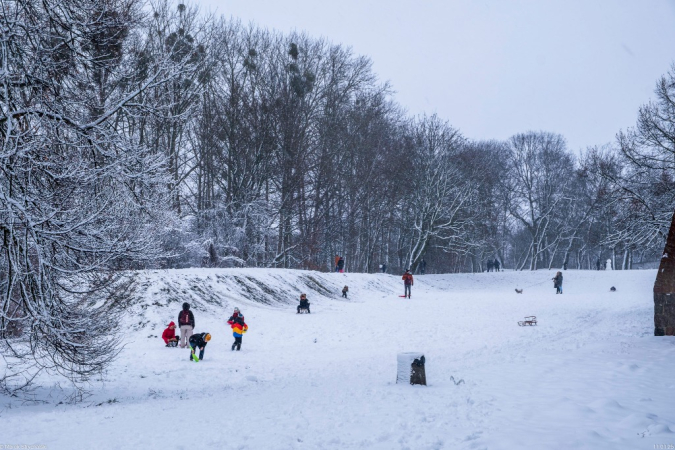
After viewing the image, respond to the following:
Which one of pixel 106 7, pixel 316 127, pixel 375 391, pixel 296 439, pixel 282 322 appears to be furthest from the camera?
pixel 316 127

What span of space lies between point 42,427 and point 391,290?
29.0m

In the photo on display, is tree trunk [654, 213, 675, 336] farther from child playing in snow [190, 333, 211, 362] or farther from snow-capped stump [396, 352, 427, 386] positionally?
child playing in snow [190, 333, 211, 362]

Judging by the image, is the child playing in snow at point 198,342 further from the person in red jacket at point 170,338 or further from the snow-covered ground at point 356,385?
the person in red jacket at point 170,338

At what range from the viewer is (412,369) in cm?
1046

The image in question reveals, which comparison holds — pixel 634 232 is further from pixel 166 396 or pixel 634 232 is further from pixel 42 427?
pixel 42 427

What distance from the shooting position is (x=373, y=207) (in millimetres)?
44438

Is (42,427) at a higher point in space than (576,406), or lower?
lower

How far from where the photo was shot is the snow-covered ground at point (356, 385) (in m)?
7.04

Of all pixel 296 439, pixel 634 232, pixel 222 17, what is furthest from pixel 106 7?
pixel 222 17

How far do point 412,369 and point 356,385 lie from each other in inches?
49.7

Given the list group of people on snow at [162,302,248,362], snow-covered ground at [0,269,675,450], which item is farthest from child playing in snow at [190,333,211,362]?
group of people on snow at [162,302,248,362]

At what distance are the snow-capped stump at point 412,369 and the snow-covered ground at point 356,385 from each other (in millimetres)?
243

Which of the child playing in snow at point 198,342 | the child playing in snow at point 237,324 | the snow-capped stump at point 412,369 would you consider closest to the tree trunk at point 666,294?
the snow-capped stump at point 412,369

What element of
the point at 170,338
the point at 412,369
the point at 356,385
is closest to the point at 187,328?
the point at 170,338
